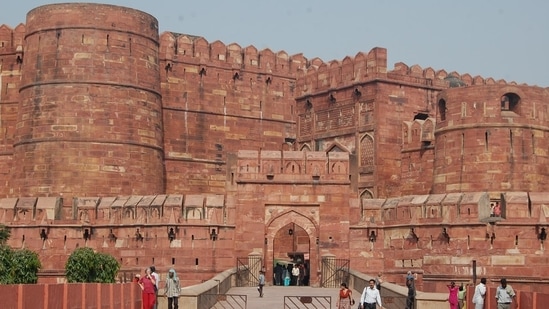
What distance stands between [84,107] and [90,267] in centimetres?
545

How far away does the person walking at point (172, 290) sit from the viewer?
14.6 meters

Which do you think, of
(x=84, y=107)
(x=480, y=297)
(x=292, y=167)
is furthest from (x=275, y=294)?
(x=84, y=107)

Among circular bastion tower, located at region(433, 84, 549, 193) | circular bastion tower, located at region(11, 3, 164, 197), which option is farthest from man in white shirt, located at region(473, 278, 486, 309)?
circular bastion tower, located at region(11, 3, 164, 197)

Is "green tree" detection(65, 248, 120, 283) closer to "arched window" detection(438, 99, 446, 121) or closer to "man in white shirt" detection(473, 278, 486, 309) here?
"arched window" detection(438, 99, 446, 121)

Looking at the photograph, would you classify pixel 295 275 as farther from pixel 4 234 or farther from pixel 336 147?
pixel 336 147

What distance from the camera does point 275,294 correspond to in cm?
2044

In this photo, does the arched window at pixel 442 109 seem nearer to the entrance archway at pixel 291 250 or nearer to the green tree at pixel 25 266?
the entrance archway at pixel 291 250

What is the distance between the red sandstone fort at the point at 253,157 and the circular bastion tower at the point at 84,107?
0.04m

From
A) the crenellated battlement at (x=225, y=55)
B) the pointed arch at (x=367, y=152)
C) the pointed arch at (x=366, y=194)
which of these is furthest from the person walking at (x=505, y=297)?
the crenellated battlement at (x=225, y=55)

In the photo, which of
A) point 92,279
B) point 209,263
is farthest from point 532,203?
point 92,279

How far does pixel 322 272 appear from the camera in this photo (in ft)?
77.3

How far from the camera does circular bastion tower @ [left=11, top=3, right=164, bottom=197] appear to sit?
26844 millimetres

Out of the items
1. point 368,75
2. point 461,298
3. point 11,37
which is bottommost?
point 461,298

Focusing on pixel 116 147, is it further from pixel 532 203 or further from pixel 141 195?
pixel 532 203
